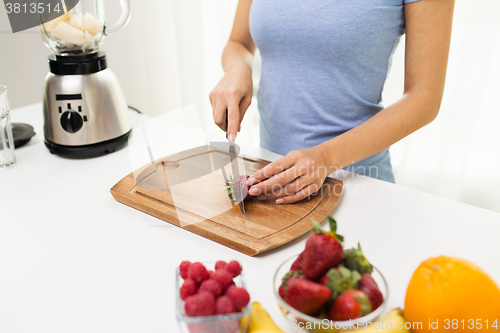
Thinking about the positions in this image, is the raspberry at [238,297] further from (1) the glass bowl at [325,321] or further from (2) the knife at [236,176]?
(2) the knife at [236,176]

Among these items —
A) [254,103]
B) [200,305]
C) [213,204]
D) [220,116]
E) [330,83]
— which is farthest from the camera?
[254,103]

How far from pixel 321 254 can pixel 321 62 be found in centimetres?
73

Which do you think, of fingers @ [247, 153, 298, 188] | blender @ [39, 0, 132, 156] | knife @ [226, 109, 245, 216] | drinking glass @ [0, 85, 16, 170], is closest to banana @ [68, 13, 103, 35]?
blender @ [39, 0, 132, 156]

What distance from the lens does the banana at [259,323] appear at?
450 millimetres

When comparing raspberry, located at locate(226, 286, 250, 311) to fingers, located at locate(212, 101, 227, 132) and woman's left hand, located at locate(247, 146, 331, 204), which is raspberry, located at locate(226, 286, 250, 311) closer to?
woman's left hand, located at locate(247, 146, 331, 204)

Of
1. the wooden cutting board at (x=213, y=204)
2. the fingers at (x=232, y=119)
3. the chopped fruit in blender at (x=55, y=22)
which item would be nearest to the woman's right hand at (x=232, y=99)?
the fingers at (x=232, y=119)

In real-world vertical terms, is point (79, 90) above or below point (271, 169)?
above

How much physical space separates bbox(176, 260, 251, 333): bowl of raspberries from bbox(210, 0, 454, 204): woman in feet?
1.20

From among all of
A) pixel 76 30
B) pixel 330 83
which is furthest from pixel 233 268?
pixel 76 30

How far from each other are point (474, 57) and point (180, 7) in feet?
5.01

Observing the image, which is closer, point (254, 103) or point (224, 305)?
point (224, 305)

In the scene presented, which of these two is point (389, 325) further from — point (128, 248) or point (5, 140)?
point (5, 140)

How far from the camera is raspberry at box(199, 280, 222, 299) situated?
16.3 inches

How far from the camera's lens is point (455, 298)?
0.40 metres
